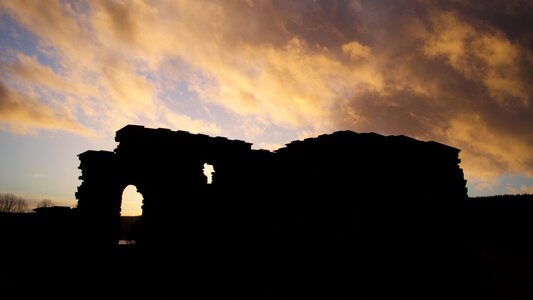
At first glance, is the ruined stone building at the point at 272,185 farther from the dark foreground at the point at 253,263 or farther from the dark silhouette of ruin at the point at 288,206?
the dark foreground at the point at 253,263

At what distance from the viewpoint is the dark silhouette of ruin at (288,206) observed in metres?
12.7

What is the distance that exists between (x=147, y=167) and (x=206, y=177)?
272 centimetres

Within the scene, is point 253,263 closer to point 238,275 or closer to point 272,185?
point 238,275

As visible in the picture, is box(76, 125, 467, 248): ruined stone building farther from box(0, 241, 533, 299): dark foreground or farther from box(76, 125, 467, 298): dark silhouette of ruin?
box(0, 241, 533, 299): dark foreground

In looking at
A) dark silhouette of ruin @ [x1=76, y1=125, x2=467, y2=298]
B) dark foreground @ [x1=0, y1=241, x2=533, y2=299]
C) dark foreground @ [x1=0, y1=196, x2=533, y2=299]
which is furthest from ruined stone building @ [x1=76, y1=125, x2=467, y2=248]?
dark foreground @ [x1=0, y1=241, x2=533, y2=299]

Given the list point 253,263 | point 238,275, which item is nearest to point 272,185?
point 253,263

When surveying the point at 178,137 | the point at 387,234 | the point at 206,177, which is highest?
the point at 178,137

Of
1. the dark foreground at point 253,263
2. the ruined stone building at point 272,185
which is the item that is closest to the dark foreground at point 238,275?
the dark foreground at point 253,263

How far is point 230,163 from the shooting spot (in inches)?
643

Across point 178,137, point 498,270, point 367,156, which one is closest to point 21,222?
point 178,137

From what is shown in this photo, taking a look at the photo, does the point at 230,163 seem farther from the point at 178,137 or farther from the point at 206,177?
the point at 178,137

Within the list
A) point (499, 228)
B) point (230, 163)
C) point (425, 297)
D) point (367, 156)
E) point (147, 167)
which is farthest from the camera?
point (499, 228)

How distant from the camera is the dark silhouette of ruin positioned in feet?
41.8

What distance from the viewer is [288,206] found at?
15.4 meters
